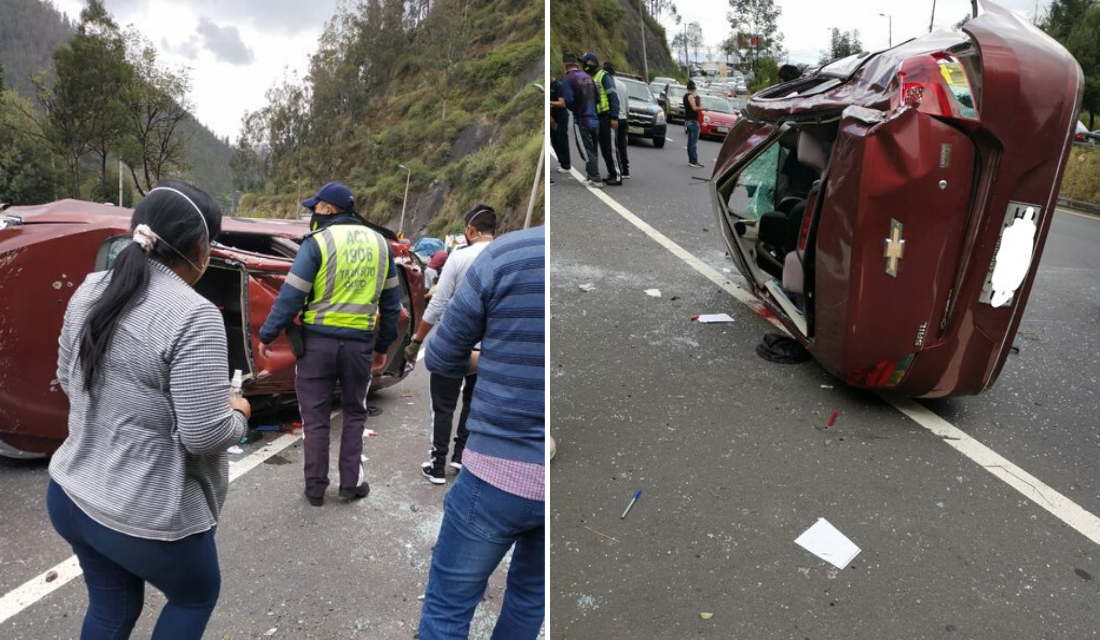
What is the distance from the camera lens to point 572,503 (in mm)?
3068

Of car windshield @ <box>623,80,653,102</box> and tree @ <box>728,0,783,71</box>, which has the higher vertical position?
car windshield @ <box>623,80,653,102</box>

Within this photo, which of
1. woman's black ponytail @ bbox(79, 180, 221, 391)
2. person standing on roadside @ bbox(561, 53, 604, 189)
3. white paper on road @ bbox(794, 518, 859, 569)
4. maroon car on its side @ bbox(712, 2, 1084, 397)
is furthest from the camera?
person standing on roadside @ bbox(561, 53, 604, 189)

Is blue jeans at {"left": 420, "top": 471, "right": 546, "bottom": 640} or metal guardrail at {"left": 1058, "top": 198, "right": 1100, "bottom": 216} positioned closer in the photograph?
blue jeans at {"left": 420, "top": 471, "right": 546, "bottom": 640}

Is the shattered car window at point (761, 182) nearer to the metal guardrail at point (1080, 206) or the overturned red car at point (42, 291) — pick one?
the overturned red car at point (42, 291)

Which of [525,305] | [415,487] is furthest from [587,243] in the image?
[525,305]

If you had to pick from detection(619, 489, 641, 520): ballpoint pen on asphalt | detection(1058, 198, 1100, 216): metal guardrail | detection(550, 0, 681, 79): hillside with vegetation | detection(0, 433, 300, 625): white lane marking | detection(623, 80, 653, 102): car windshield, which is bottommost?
detection(0, 433, 300, 625): white lane marking

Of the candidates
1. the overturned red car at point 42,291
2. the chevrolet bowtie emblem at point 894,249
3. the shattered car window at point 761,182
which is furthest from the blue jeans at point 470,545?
the shattered car window at point 761,182

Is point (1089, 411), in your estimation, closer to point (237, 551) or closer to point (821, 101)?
point (821, 101)

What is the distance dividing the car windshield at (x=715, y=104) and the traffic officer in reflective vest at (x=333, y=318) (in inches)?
664

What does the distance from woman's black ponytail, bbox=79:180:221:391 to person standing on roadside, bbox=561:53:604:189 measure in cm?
372

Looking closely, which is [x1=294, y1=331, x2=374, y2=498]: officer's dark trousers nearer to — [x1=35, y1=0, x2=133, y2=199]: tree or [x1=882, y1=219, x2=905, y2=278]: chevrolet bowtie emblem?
[x1=35, y1=0, x2=133, y2=199]: tree

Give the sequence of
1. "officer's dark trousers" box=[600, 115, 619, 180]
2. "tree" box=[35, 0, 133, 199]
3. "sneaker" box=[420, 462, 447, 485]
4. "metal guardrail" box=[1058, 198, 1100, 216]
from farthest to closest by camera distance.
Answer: "metal guardrail" box=[1058, 198, 1100, 216] → "officer's dark trousers" box=[600, 115, 619, 180] → "tree" box=[35, 0, 133, 199] → "sneaker" box=[420, 462, 447, 485]

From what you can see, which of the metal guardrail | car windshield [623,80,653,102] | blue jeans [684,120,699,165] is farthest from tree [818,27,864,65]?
the metal guardrail

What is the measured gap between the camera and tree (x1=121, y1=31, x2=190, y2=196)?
4777mm
